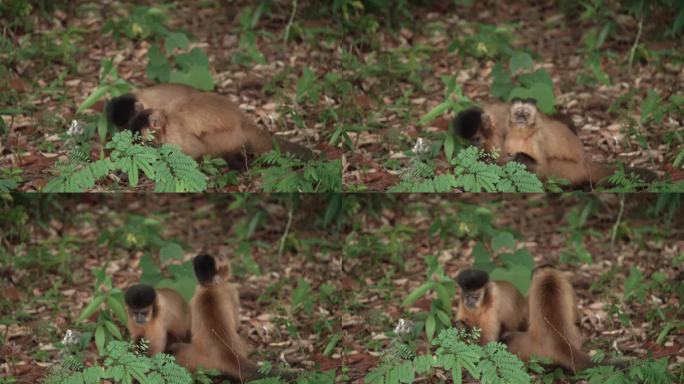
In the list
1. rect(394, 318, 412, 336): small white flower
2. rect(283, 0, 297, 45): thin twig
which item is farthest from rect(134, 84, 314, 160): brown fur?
rect(394, 318, 412, 336): small white flower

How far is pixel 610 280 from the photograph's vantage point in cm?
565

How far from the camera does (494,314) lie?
5570mm

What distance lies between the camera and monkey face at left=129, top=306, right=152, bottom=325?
5516mm

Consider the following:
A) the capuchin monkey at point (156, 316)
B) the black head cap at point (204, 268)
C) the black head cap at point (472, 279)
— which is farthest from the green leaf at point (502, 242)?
the capuchin monkey at point (156, 316)

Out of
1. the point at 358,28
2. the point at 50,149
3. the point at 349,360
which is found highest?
the point at 358,28

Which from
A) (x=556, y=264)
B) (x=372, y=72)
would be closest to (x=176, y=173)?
(x=372, y=72)

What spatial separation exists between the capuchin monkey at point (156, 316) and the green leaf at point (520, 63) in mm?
2424

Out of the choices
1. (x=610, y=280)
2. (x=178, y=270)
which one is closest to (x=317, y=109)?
(x=178, y=270)

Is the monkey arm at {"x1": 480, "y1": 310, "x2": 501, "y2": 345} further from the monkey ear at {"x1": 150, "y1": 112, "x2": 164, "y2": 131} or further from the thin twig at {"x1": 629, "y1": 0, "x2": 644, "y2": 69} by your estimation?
the monkey ear at {"x1": 150, "y1": 112, "x2": 164, "y2": 131}

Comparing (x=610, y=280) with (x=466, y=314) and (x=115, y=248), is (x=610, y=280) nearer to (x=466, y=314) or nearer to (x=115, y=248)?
(x=466, y=314)

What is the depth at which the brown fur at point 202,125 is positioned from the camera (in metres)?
5.46

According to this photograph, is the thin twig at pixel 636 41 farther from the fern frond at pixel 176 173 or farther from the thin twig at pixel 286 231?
the fern frond at pixel 176 173

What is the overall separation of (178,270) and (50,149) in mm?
1028

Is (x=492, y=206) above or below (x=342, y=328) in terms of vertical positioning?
above
